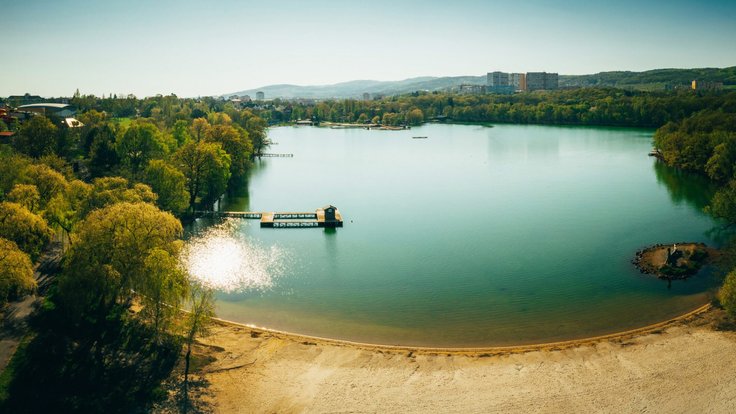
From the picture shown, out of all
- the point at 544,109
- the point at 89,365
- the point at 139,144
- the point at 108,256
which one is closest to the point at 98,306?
the point at 108,256

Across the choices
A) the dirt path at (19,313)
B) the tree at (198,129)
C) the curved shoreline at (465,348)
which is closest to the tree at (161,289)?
the curved shoreline at (465,348)

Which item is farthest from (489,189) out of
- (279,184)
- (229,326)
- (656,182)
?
(229,326)

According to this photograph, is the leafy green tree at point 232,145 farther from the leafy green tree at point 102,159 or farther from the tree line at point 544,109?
the tree line at point 544,109

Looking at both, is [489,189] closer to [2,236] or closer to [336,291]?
[336,291]

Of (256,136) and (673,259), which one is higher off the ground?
(256,136)

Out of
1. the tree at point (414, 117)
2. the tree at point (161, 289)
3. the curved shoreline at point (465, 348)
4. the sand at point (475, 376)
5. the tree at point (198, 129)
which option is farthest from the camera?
the tree at point (414, 117)

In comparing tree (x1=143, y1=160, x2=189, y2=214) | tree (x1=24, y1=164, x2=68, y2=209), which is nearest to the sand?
tree (x1=24, y1=164, x2=68, y2=209)

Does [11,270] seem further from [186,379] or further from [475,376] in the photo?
[475,376]
